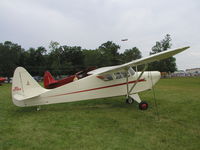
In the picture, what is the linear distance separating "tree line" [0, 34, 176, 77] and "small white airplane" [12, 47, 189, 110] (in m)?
35.4

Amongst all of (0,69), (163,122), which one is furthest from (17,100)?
(0,69)

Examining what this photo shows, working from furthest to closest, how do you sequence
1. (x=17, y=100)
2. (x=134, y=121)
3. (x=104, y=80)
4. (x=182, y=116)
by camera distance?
(x=104, y=80), (x=17, y=100), (x=182, y=116), (x=134, y=121)

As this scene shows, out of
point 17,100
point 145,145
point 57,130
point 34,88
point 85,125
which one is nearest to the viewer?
point 145,145

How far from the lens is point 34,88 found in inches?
265

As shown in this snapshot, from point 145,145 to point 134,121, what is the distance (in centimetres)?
179

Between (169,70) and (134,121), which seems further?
(169,70)

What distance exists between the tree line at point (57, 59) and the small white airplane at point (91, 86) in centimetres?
3543

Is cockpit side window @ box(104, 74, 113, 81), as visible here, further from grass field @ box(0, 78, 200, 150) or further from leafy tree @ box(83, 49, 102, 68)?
leafy tree @ box(83, 49, 102, 68)

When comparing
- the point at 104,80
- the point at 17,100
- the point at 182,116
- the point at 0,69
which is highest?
the point at 0,69

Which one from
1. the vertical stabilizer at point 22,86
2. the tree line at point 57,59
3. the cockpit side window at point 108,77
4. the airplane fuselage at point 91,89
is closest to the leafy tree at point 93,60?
the tree line at point 57,59

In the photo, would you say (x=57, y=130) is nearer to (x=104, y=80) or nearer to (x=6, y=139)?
(x=6, y=139)

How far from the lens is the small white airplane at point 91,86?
6.46m

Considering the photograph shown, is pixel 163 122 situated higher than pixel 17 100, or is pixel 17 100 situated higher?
pixel 17 100

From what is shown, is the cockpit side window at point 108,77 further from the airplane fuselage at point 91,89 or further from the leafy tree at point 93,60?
the leafy tree at point 93,60
